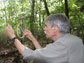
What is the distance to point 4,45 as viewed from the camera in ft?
30.8

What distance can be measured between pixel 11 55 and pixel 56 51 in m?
6.28

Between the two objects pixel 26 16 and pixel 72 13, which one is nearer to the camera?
pixel 26 16

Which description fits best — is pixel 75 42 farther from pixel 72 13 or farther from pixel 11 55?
pixel 72 13

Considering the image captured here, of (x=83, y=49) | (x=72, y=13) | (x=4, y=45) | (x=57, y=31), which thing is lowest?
(x=4, y=45)

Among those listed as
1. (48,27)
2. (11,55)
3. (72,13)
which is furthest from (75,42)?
(72,13)

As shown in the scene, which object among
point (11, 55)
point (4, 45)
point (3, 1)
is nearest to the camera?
point (11, 55)

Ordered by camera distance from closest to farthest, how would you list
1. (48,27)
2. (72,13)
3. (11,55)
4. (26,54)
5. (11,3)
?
(26,54) → (48,27) → (11,55) → (72,13) → (11,3)

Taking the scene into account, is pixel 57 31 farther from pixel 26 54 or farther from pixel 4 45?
pixel 4 45

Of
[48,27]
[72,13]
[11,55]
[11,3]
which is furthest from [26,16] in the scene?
[11,3]

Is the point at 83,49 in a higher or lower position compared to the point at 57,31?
lower

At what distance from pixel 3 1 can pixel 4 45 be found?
48.7 ft

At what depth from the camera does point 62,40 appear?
172 centimetres

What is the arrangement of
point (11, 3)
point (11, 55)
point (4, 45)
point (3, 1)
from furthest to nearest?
point (3, 1) → point (11, 3) → point (4, 45) → point (11, 55)

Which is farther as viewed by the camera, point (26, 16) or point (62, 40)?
point (26, 16)
